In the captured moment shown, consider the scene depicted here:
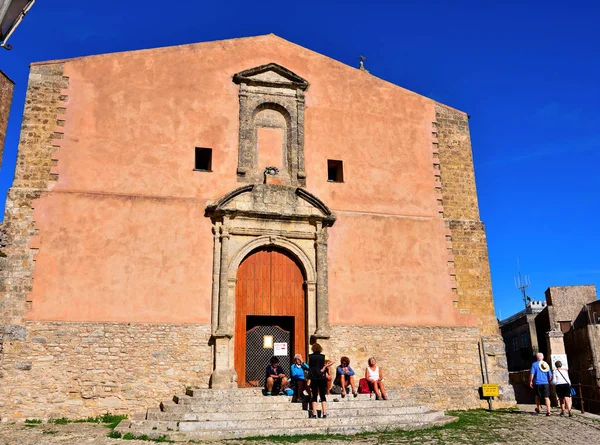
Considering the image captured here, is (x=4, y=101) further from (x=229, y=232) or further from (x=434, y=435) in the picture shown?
(x=434, y=435)

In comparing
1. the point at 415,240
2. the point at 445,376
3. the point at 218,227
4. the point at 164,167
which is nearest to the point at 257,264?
the point at 218,227

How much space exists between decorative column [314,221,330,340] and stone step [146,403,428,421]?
2198 mm

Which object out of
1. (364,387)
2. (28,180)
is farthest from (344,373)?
(28,180)

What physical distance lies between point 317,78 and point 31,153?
6922 millimetres

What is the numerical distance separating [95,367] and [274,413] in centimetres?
384

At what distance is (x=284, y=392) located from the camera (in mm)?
10734

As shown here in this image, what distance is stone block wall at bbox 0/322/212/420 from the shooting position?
34.8 ft

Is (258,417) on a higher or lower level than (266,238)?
lower

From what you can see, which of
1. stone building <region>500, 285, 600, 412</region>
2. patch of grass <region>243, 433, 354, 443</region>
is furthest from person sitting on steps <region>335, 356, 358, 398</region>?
stone building <region>500, 285, 600, 412</region>

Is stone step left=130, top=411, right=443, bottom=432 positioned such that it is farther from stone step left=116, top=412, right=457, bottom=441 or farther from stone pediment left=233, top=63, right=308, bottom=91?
stone pediment left=233, top=63, right=308, bottom=91

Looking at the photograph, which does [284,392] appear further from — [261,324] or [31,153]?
[31,153]

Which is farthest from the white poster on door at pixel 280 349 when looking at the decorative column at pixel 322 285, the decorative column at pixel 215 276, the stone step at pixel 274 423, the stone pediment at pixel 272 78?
the stone pediment at pixel 272 78

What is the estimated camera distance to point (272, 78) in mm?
13922

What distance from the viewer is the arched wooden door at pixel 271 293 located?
482 inches
